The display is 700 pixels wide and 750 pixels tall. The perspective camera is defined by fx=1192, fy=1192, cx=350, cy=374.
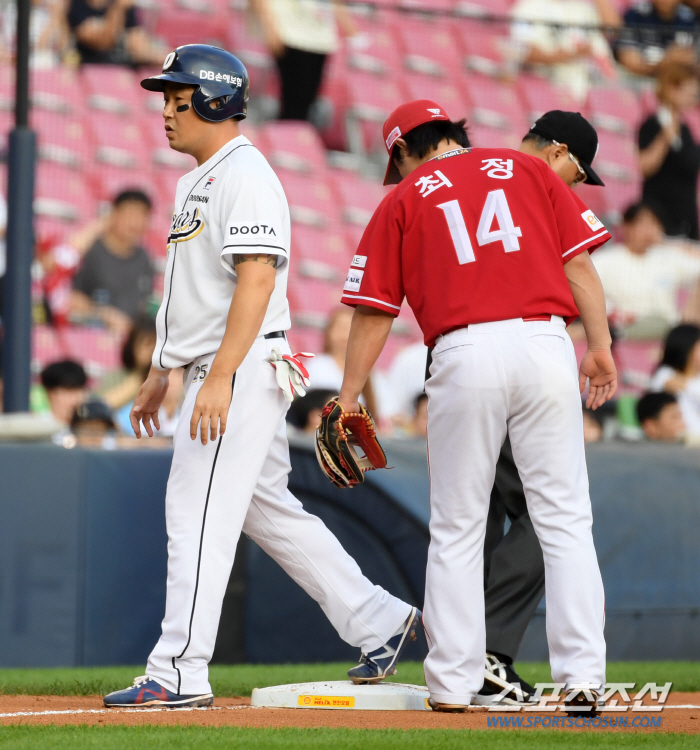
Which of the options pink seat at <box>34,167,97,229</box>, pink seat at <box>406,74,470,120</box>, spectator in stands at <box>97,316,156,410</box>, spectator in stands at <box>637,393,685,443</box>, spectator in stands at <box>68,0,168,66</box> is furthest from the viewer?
pink seat at <box>406,74,470,120</box>

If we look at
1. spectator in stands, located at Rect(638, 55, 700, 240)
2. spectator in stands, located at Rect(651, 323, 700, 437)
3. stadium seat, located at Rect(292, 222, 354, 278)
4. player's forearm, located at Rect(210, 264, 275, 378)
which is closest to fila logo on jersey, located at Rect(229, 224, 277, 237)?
player's forearm, located at Rect(210, 264, 275, 378)

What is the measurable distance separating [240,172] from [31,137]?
2.92 metres

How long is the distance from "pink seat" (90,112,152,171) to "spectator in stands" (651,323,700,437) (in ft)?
15.5

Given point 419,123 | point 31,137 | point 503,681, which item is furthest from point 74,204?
point 503,681

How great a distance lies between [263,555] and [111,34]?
18.8 feet

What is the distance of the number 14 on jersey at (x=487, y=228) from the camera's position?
11.6 ft

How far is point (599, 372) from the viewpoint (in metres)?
3.71

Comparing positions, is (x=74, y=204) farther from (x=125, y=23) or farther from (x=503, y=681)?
(x=503, y=681)

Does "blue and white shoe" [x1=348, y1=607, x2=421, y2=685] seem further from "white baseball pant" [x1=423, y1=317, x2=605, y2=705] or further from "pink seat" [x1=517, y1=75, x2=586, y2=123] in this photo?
"pink seat" [x1=517, y1=75, x2=586, y2=123]

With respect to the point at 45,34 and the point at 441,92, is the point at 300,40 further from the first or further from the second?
the point at 45,34

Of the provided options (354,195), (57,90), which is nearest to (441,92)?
(354,195)

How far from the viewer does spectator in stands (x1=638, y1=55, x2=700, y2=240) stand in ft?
35.5

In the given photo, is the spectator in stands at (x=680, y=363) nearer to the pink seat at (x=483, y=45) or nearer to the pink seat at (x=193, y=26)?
the pink seat at (x=483, y=45)

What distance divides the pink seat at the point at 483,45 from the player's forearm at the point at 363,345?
7444mm
